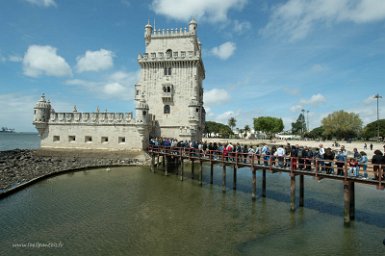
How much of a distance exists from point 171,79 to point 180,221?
27447 mm

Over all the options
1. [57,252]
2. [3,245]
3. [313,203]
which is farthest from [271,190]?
[3,245]

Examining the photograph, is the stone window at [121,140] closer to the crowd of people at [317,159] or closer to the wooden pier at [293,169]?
the wooden pier at [293,169]

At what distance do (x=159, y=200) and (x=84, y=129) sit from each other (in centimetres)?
2318

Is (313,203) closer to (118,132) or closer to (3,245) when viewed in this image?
(3,245)

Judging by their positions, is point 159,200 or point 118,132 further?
point 118,132

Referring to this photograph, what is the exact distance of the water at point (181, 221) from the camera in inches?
472

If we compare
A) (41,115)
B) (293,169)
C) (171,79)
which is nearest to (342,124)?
(171,79)

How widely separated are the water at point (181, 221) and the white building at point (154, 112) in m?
14.0

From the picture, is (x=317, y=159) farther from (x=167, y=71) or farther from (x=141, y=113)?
(x=167, y=71)

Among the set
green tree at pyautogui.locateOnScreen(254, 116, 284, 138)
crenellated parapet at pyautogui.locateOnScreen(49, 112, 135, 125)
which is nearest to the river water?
crenellated parapet at pyautogui.locateOnScreen(49, 112, 135, 125)

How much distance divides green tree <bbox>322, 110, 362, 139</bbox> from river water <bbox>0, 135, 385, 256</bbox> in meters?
74.7

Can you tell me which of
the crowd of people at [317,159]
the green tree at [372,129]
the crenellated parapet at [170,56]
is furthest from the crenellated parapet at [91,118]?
the green tree at [372,129]

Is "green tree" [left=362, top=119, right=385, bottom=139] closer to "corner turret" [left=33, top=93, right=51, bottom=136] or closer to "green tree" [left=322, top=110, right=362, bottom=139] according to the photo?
"green tree" [left=322, top=110, right=362, bottom=139]

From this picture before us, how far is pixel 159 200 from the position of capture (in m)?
19.3
